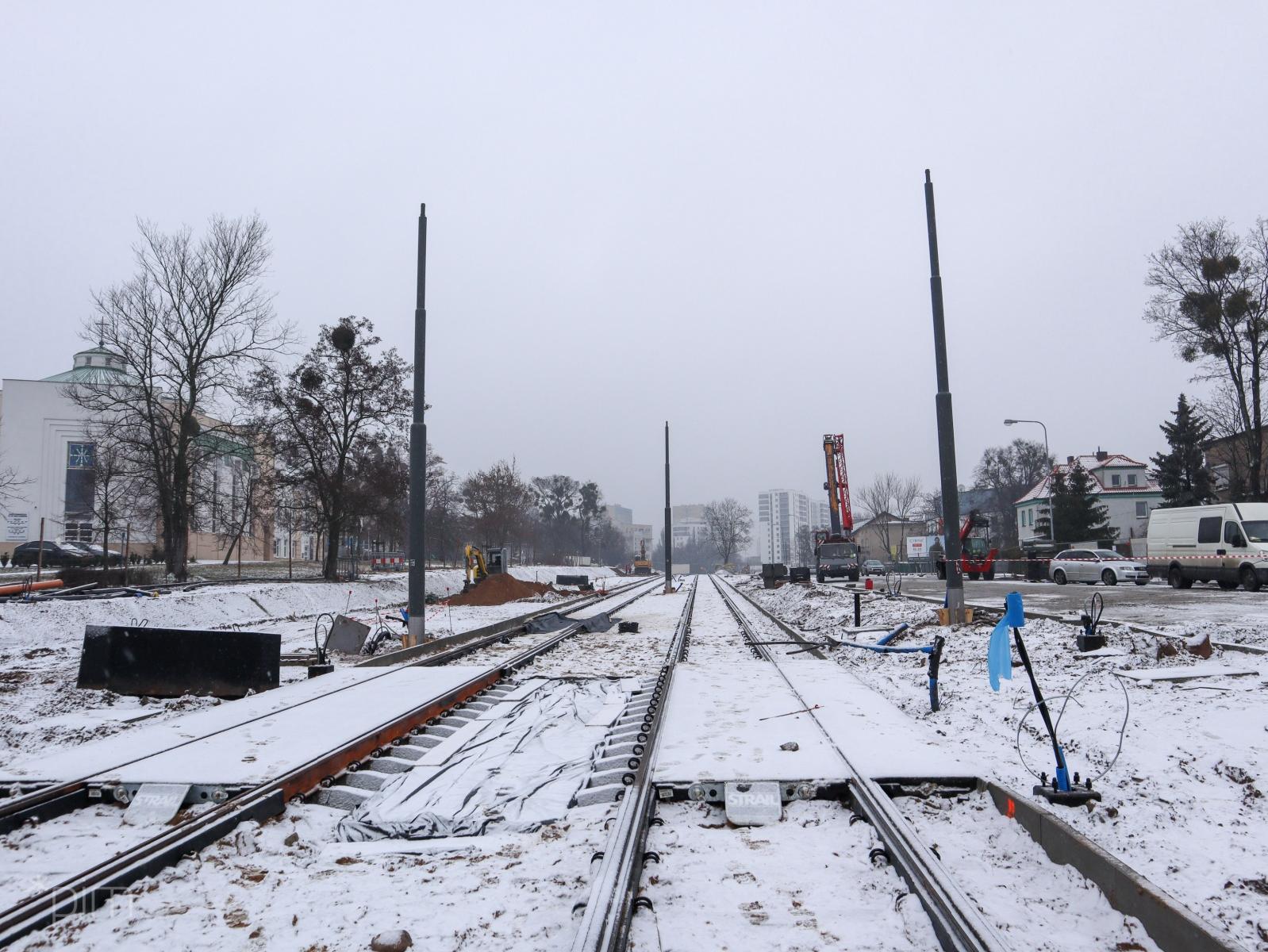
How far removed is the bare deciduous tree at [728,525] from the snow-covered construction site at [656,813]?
4521 inches

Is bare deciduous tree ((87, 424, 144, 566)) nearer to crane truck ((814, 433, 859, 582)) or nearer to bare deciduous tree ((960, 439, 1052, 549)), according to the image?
crane truck ((814, 433, 859, 582))

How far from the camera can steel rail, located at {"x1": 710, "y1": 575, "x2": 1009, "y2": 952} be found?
335cm

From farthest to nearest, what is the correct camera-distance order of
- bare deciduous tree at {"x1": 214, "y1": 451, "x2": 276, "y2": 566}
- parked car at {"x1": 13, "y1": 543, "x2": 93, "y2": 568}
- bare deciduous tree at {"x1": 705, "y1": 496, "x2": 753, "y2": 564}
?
bare deciduous tree at {"x1": 705, "y1": 496, "x2": 753, "y2": 564} → parked car at {"x1": 13, "y1": 543, "x2": 93, "y2": 568} → bare deciduous tree at {"x1": 214, "y1": 451, "x2": 276, "y2": 566}

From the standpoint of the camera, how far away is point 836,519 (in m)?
43.9

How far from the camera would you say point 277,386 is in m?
33.8

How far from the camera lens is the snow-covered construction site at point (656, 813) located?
145 inches

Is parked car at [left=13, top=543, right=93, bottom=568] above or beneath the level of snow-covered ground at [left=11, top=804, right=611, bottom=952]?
above

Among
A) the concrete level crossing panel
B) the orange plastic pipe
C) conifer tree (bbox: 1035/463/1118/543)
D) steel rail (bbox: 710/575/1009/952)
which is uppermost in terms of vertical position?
conifer tree (bbox: 1035/463/1118/543)

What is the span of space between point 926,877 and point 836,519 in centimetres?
4101

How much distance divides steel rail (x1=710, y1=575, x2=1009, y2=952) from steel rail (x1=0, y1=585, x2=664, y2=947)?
1347 mm

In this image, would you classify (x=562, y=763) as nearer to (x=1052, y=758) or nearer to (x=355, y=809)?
(x=355, y=809)

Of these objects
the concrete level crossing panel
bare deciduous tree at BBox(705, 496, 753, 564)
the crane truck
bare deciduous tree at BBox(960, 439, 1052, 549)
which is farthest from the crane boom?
bare deciduous tree at BBox(705, 496, 753, 564)

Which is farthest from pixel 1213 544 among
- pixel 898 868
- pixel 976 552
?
pixel 898 868

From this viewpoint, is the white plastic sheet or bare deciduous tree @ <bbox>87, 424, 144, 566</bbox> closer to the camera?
the white plastic sheet
